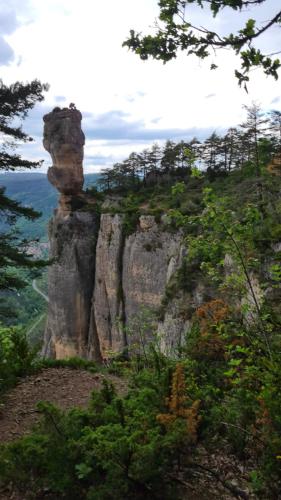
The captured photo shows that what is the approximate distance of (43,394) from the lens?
11.2 metres

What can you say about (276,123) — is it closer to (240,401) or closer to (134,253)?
(134,253)

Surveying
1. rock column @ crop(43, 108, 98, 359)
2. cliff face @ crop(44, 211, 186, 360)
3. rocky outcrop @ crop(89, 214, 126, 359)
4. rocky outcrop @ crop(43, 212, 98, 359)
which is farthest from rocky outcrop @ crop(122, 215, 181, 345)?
rock column @ crop(43, 108, 98, 359)

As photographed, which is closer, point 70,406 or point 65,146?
point 70,406

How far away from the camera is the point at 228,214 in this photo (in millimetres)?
4547

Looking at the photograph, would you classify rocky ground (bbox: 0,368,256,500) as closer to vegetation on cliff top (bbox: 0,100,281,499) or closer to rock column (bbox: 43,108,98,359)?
vegetation on cliff top (bbox: 0,100,281,499)

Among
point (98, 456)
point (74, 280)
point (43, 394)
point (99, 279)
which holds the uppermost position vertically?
point (98, 456)

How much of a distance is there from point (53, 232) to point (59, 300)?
7017mm

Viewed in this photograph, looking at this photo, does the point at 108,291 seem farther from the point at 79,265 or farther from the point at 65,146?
the point at 65,146

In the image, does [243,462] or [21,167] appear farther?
[21,167]

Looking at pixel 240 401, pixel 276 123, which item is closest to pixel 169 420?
pixel 240 401

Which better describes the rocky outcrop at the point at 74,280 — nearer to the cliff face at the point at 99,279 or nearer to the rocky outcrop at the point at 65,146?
the cliff face at the point at 99,279

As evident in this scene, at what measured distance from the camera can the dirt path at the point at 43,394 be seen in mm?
9219

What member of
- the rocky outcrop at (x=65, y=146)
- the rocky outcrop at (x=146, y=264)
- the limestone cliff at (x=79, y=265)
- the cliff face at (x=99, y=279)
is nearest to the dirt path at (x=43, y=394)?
the rocky outcrop at (x=146, y=264)

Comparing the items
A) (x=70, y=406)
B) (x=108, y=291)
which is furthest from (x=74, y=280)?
(x=70, y=406)
